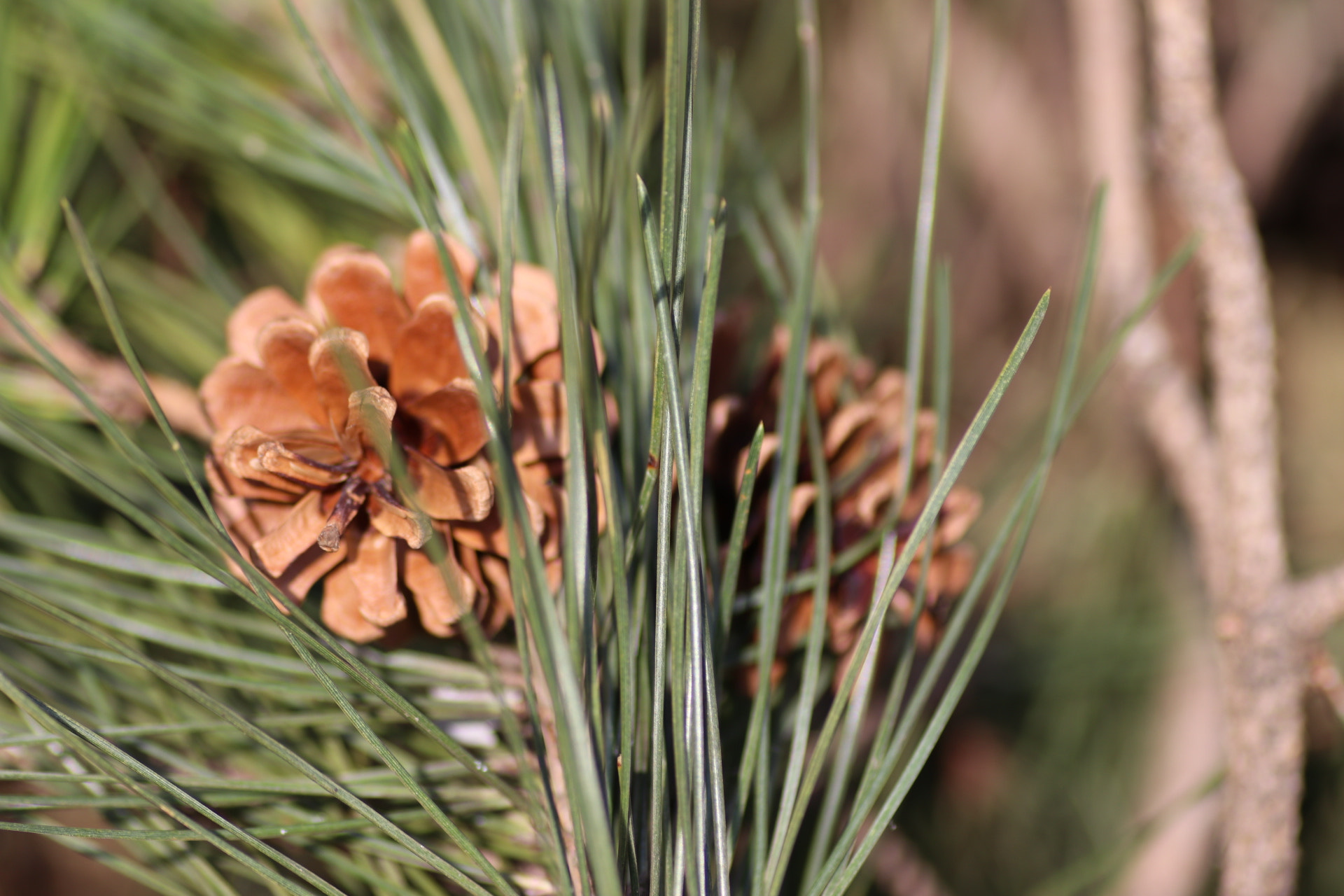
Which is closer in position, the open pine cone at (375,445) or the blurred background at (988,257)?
the open pine cone at (375,445)

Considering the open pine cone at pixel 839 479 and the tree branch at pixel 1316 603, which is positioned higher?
the open pine cone at pixel 839 479

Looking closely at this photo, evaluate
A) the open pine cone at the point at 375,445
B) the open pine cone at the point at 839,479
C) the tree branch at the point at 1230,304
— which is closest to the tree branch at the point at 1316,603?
the tree branch at the point at 1230,304

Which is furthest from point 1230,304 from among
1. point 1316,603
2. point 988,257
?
point 988,257

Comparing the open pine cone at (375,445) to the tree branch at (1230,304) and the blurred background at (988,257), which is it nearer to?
the blurred background at (988,257)

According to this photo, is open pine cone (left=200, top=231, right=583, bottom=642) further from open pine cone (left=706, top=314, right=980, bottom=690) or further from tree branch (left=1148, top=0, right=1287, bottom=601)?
tree branch (left=1148, top=0, right=1287, bottom=601)

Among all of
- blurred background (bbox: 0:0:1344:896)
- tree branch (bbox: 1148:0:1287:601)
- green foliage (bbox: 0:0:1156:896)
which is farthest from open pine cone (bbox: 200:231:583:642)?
tree branch (bbox: 1148:0:1287:601)

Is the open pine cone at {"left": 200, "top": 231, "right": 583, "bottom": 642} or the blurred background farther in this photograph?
the blurred background
